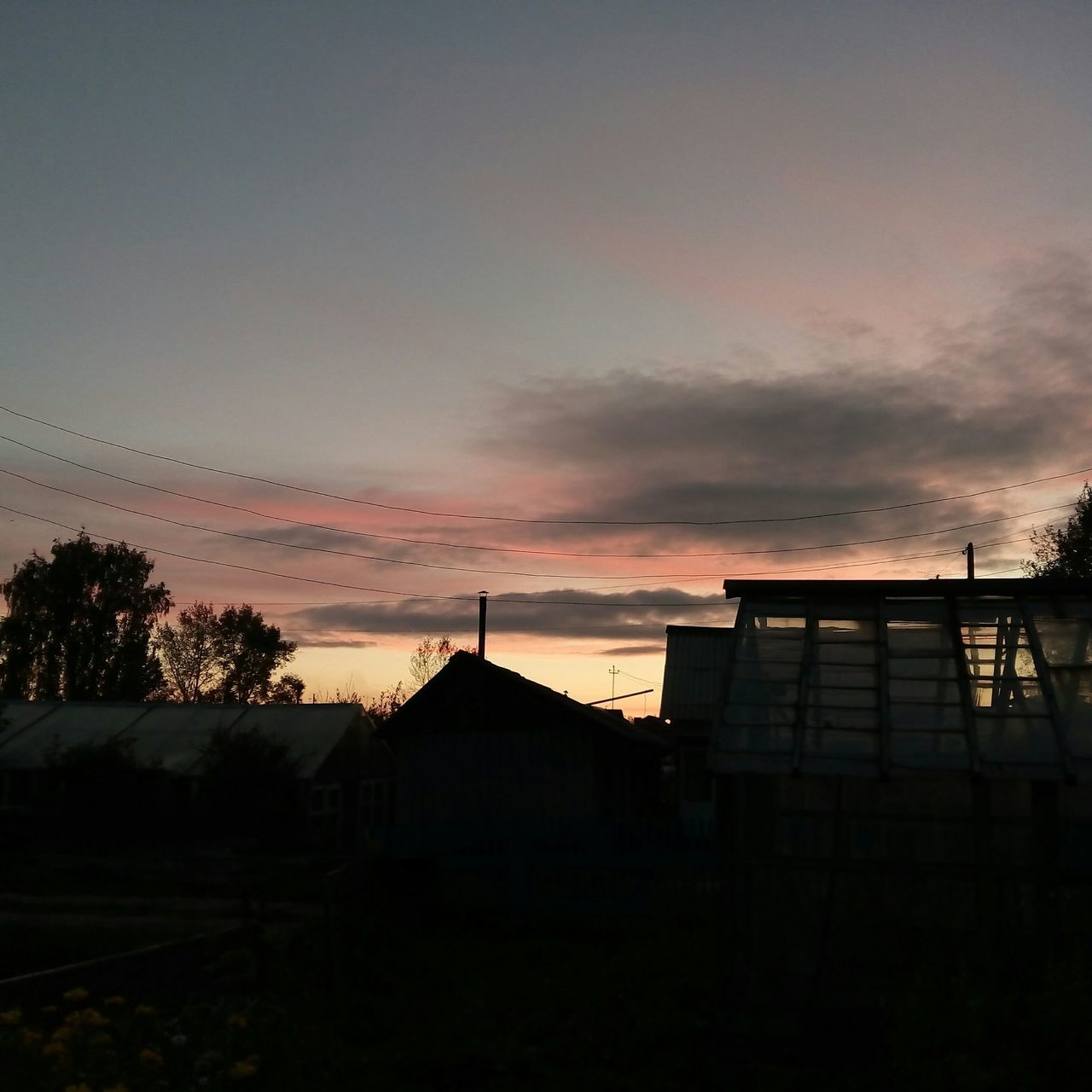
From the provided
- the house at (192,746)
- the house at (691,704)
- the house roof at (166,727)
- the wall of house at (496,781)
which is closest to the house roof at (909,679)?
the wall of house at (496,781)

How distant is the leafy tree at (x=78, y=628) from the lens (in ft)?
219

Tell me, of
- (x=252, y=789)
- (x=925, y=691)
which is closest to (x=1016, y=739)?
(x=925, y=691)

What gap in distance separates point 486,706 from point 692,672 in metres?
10.4

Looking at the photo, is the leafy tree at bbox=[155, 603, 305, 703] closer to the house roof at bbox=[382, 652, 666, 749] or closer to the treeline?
the treeline

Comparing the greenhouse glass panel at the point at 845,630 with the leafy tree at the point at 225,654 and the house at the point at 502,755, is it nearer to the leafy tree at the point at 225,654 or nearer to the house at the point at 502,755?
the house at the point at 502,755

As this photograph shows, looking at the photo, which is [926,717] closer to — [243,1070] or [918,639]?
[918,639]

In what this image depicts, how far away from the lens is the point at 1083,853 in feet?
36.1

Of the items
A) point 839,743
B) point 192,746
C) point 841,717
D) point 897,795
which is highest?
point 841,717

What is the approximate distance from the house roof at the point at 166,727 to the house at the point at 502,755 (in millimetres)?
10614

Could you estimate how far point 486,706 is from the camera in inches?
1007

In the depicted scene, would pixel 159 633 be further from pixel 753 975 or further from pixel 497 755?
pixel 753 975

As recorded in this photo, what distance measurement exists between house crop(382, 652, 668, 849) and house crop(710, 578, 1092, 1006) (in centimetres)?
1331

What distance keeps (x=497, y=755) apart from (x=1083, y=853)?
52.1 feet

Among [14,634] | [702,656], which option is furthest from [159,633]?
[702,656]
